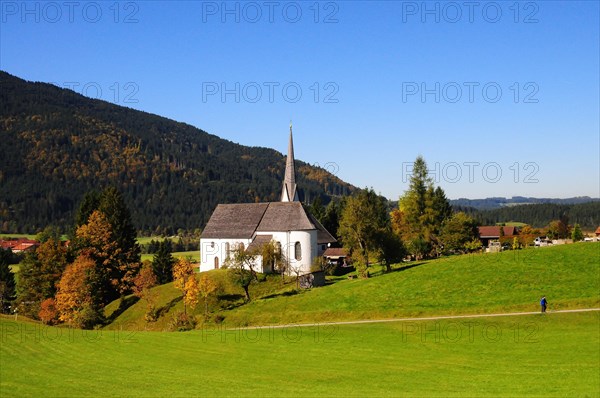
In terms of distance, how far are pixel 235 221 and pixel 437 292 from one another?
38.4m

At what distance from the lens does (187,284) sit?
63500 mm

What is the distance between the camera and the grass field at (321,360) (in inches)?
1044

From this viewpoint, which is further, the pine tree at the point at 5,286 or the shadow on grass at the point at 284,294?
the pine tree at the point at 5,286

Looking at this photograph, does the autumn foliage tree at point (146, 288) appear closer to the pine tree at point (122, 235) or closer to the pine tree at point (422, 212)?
the pine tree at point (122, 235)

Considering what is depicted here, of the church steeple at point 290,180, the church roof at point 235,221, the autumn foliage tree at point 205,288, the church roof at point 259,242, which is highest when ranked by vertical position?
the church steeple at point 290,180

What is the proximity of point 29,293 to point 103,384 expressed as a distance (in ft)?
191

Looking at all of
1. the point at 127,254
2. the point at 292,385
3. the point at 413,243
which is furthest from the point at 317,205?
the point at 292,385

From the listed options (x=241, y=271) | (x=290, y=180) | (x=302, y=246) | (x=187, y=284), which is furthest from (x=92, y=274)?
(x=290, y=180)

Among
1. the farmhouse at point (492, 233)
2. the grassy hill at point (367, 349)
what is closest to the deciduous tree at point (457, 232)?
the grassy hill at point (367, 349)

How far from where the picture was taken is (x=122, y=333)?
153 ft

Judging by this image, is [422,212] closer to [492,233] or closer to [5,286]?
[492,233]

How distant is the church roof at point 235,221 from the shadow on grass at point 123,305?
1620cm

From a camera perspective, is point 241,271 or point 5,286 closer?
point 241,271

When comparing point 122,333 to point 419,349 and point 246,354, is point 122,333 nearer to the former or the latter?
point 246,354
